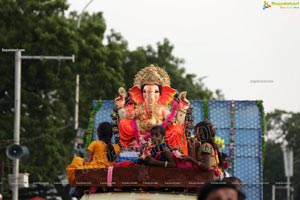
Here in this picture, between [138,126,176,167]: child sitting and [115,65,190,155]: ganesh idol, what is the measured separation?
7.07ft

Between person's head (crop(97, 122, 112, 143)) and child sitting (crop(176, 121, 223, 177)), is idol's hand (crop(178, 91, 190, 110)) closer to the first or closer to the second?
person's head (crop(97, 122, 112, 143))

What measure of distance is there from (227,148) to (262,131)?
1.92 ft

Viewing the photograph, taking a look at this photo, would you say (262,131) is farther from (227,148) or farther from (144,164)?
(144,164)

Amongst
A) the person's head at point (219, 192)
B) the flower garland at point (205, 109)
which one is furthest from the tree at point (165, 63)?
the person's head at point (219, 192)

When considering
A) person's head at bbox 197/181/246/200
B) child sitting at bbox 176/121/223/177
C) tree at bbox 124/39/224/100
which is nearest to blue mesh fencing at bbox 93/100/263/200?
child sitting at bbox 176/121/223/177

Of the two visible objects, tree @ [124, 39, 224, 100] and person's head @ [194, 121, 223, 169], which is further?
tree @ [124, 39, 224, 100]

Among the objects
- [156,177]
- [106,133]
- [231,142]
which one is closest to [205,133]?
[156,177]

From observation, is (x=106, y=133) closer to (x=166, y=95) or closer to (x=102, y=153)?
(x=102, y=153)

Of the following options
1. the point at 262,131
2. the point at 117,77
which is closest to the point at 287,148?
the point at 117,77

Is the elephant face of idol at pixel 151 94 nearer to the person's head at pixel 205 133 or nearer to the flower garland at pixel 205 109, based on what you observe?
the person's head at pixel 205 133

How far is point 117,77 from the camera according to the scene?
40.1m

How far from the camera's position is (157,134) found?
13320 millimetres

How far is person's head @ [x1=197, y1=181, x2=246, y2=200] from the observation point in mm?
7105

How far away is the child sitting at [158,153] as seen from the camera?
1320 cm
